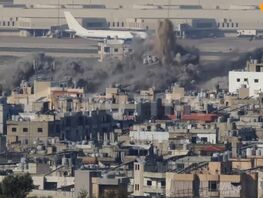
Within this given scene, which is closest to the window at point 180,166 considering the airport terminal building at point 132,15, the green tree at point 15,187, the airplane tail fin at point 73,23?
the green tree at point 15,187

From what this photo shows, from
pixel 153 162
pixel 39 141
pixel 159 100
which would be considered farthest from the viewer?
pixel 159 100

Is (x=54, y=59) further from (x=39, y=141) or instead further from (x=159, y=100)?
(x=39, y=141)

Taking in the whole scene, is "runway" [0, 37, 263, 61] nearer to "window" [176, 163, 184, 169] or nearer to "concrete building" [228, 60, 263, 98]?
"concrete building" [228, 60, 263, 98]

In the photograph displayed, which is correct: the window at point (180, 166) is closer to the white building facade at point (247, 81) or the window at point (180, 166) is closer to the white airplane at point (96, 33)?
the white building facade at point (247, 81)

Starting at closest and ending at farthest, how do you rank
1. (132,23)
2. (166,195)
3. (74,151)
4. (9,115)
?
(166,195) → (74,151) → (9,115) → (132,23)

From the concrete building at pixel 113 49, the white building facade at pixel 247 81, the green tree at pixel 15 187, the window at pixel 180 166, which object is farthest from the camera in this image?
the concrete building at pixel 113 49

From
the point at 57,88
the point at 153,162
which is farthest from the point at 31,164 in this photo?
the point at 57,88

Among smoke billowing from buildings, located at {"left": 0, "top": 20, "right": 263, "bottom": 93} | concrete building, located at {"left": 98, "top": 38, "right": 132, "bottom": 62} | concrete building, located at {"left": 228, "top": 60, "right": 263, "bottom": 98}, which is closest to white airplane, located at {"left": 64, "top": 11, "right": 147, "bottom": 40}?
concrete building, located at {"left": 98, "top": 38, "right": 132, "bottom": 62}
